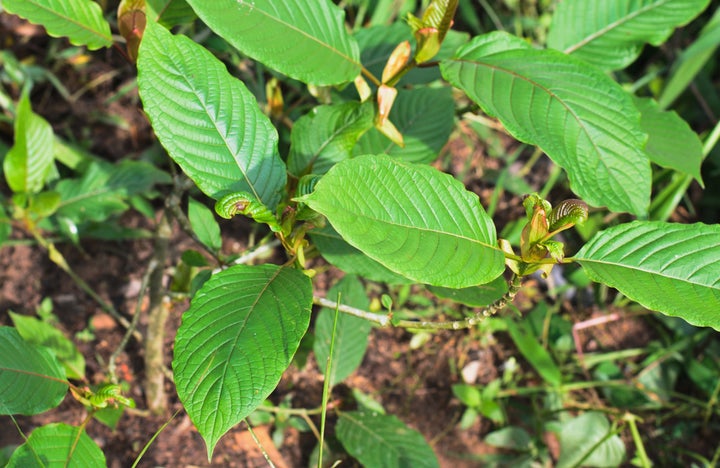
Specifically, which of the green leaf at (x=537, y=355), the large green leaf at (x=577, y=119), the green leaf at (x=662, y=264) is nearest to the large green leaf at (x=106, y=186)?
the large green leaf at (x=577, y=119)

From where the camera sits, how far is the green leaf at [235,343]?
0.94m

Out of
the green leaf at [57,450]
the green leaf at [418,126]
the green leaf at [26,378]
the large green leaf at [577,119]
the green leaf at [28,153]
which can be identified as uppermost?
the large green leaf at [577,119]

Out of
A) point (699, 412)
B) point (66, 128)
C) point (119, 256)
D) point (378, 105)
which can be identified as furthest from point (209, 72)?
point (699, 412)

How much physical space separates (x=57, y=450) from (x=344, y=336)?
844mm

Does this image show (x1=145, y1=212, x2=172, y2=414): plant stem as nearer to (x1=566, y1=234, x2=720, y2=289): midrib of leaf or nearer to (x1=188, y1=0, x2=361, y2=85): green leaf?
(x1=188, y1=0, x2=361, y2=85): green leaf

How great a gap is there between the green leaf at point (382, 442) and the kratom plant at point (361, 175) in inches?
23.3

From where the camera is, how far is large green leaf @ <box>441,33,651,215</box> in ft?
3.74

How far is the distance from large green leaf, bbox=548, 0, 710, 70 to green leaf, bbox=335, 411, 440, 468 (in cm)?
104

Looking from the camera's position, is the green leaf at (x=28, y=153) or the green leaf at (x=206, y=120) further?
the green leaf at (x=28, y=153)

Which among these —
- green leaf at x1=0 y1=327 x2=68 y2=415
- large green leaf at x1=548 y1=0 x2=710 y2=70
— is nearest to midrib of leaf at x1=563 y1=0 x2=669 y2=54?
large green leaf at x1=548 y1=0 x2=710 y2=70

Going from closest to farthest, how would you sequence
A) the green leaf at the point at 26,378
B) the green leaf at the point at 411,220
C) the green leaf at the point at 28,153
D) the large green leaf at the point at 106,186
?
the green leaf at the point at 411,220
the green leaf at the point at 26,378
the green leaf at the point at 28,153
the large green leaf at the point at 106,186

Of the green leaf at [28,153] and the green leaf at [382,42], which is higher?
the green leaf at [382,42]

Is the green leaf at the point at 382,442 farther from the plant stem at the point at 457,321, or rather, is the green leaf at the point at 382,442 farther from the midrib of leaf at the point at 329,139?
the midrib of leaf at the point at 329,139

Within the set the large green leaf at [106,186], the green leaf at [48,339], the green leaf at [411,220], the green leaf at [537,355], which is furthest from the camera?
the green leaf at [537,355]
